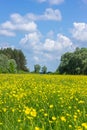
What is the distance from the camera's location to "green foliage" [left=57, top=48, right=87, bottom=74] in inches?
2608

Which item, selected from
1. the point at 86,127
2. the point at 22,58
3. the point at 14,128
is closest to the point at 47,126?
the point at 14,128

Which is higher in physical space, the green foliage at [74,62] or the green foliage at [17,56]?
the green foliage at [17,56]

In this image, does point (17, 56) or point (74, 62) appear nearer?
point (74, 62)

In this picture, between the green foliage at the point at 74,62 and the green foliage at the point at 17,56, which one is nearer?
the green foliage at the point at 74,62

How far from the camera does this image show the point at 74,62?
228 feet

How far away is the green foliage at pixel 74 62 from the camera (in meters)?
66.2

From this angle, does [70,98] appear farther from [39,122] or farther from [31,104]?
[39,122]

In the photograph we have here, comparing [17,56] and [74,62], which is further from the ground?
[17,56]

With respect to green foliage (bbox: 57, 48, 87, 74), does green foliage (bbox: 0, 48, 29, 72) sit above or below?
above

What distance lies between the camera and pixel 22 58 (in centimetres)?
12744

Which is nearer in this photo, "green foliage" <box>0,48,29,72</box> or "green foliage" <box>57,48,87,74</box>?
"green foliage" <box>57,48,87,74</box>

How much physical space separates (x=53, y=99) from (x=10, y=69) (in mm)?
64343

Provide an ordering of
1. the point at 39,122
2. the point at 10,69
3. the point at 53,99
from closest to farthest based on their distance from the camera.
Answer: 1. the point at 39,122
2. the point at 53,99
3. the point at 10,69

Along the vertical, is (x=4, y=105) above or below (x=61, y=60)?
below
